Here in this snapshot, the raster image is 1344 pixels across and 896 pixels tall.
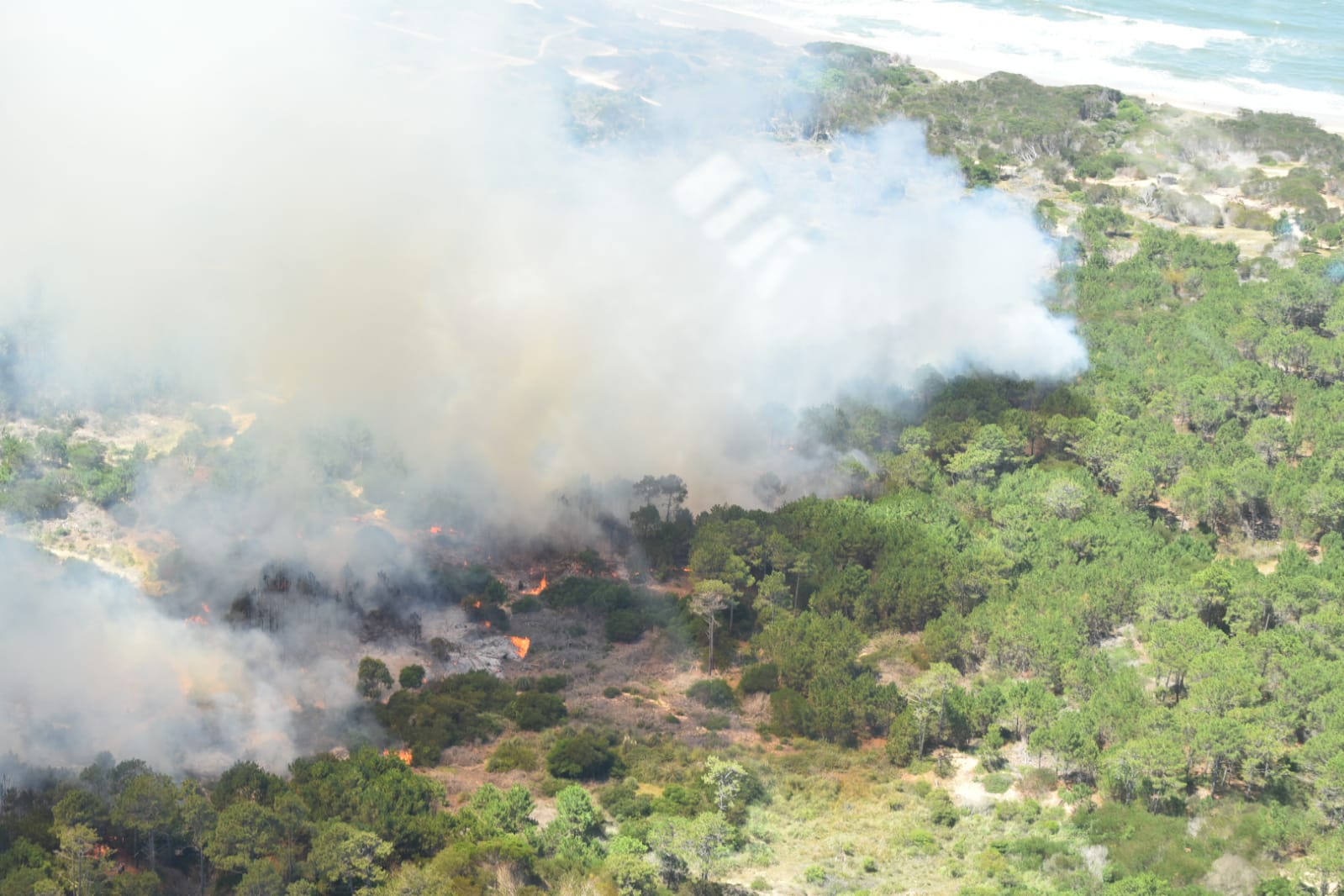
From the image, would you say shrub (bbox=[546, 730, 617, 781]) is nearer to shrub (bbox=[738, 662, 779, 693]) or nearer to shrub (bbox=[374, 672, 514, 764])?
shrub (bbox=[374, 672, 514, 764])

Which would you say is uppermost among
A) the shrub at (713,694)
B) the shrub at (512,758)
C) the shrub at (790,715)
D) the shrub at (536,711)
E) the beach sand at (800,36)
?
the beach sand at (800,36)

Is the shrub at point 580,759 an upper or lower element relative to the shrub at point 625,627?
lower

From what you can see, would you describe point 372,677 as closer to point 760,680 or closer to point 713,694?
point 713,694

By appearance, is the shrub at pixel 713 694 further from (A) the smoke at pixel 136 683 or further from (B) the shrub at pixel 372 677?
(A) the smoke at pixel 136 683

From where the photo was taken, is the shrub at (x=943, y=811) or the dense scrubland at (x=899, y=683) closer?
the dense scrubland at (x=899, y=683)

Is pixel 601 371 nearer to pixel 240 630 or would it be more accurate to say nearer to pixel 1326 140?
pixel 240 630

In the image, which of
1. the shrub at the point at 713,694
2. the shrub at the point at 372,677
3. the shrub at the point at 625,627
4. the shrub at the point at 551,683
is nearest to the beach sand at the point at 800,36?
the shrub at the point at 625,627

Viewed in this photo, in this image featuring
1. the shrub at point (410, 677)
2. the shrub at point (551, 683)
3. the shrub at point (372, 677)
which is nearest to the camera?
the shrub at point (372, 677)
